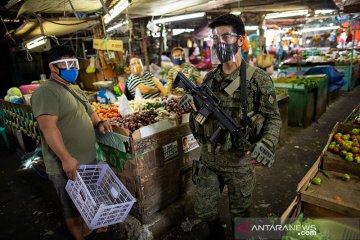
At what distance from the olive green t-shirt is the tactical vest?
Answer: 55.6 inches

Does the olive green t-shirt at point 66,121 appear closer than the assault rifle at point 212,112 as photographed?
No

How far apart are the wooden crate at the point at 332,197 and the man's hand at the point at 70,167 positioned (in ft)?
7.64

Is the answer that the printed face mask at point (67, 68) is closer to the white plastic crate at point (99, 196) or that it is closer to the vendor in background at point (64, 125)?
the vendor in background at point (64, 125)

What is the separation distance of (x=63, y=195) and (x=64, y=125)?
89 cm

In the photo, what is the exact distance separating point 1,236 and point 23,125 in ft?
8.56

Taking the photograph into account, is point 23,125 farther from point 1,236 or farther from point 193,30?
point 193,30

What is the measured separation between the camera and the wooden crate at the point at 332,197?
7.27ft

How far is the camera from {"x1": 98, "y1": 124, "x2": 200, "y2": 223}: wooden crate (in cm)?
317

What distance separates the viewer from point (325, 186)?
269 centimetres

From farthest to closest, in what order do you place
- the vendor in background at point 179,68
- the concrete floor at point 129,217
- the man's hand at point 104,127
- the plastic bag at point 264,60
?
the plastic bag at point 264,60 < the vendor in background at point 179,68 < the concrete floor at point 129,217 < the man's hand at point 104,127

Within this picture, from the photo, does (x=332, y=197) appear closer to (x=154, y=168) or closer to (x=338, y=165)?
(x=338, y=165)

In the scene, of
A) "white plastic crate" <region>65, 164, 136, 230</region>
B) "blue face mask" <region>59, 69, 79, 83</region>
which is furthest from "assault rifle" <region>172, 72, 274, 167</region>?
"blue face mask" <region>59, 69, 79, 83</region>

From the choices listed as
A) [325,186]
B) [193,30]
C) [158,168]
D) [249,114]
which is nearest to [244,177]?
[249,114]

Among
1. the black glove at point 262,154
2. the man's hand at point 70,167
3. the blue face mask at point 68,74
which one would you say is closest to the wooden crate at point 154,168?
the man's hand at point 70,167
